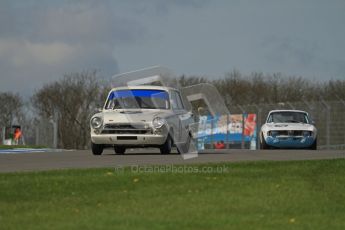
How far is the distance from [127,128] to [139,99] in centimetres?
143

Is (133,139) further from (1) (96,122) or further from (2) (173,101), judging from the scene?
(2) (173,101)

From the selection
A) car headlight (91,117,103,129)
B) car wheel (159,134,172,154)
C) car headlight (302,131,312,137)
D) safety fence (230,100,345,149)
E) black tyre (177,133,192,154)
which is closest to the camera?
car headlight (91,117,103,129)

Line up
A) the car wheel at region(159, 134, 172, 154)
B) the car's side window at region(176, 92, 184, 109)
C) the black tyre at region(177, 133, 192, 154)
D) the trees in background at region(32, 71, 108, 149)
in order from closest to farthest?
the car wheel at region(159, 134, 172, 154) → the black tyre at region(177, 133, 192, 154) → the car's side window at region(176, 92, 184, 109) → the trees in background at region(32, 71, 108, 149)

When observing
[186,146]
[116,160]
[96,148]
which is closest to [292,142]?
[186,146]

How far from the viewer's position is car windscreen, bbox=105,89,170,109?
2177cm

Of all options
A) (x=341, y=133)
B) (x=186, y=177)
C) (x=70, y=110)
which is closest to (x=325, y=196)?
(x=186, y=177)

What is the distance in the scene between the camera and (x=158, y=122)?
67.6 feet

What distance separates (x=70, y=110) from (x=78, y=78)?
5059mm

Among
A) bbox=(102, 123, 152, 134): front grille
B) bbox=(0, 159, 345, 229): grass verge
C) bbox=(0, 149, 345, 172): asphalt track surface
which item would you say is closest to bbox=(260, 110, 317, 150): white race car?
bbox=(0, 149, 345, 172): asphalt track surface

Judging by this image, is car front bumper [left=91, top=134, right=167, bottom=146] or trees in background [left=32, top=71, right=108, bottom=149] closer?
car front bumper [left=91, top=134, right=167, bottom=146]

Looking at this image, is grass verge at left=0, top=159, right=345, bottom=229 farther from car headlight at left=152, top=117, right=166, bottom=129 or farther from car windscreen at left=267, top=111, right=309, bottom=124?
car windscreen at left=267, top=111, right=309, bottom=124

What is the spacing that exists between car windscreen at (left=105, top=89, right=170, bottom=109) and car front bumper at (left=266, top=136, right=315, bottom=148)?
8247mm

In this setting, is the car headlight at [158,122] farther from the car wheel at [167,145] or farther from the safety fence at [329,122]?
the safety fence at [329,122]

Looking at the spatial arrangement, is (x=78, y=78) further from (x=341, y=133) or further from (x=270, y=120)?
(x=270, y=120)
